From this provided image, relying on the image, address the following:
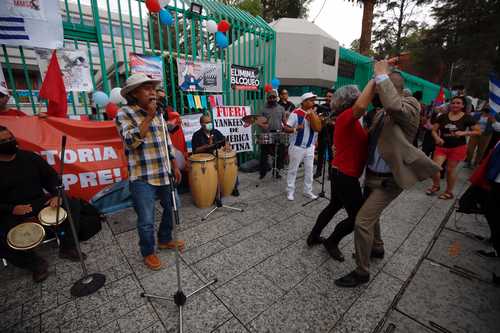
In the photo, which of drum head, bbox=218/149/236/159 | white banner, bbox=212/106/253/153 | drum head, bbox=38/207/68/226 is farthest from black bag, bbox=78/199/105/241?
white banner, bbox=212/106/253/153

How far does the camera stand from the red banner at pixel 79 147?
3354 mm

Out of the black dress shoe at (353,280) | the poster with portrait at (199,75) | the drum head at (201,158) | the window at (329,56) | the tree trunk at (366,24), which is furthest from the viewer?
the tree trunk at (366,24)

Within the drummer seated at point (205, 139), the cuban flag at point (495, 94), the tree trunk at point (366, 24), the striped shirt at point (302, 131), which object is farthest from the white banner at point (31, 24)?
the tree trunk at point (366, 24)

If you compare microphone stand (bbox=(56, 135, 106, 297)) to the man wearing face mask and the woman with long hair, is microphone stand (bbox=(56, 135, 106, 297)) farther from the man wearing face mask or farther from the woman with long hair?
the woman with long hair

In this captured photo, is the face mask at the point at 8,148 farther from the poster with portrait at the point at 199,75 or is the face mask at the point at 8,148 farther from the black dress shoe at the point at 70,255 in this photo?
the poster with portrait at the point at 199,75

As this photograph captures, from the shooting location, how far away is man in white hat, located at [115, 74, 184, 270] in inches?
92.8

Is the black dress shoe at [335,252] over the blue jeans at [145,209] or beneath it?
beneath

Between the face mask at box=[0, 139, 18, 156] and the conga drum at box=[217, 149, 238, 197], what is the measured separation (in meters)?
2.70

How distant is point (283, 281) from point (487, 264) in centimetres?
253

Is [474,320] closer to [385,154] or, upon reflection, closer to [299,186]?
[385,154]

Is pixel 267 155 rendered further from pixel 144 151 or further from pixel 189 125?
pixel 144 151

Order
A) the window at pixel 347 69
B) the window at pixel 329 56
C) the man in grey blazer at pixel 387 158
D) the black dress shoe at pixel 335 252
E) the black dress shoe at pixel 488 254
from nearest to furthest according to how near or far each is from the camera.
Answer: the man in grey blazer at pixel 387 158 < the black dress shoe at pixel 335 252 < the black dress shoe at pixel 488 254 < the window at pixel 329 56 < the window at pixel 347 69

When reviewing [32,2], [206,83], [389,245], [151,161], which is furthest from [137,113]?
[389,245]

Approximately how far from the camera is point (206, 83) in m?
5.30
